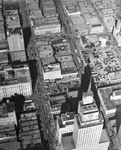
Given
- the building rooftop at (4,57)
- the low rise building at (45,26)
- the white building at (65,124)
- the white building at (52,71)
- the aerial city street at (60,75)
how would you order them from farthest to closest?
the low rise building at (45,26), the building rooftop at (4,57), the white building at (52,71), the aerial city street at (60,75), the white building at (65,124)

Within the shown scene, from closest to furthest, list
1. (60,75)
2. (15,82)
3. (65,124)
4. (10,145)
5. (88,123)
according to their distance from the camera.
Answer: (88,123) < (65,124) < (10,145) < (15,82) < (60,75)

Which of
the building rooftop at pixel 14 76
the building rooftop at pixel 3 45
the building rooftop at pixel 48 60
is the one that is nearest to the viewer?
the building rooftop at pixel 14 76

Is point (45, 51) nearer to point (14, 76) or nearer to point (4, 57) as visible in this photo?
point (4, 57)

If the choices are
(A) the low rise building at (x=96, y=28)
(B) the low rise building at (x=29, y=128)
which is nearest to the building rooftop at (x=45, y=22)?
(A) the low rise building at (x=96, y=28)

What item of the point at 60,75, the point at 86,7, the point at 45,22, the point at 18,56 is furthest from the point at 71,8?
the point at 60,75

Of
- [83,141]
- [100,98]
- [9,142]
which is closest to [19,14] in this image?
[100,98]

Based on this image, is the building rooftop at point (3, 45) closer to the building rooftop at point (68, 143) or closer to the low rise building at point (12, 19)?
the low rise building at point (12, 19)

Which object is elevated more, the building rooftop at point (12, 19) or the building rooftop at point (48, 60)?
the building rooftop at point (12, 19)

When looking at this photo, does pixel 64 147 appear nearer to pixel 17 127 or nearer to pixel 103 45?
pixel 17 127
